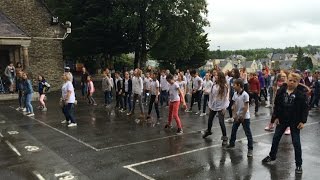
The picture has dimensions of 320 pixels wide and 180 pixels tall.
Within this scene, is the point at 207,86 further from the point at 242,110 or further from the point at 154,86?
the point at 242,110

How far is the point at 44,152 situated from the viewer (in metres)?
9.29

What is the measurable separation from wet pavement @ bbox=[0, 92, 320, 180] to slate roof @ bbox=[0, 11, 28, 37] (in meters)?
10.7

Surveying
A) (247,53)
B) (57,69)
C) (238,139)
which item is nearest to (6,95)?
(57,69)

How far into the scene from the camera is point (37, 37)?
27.1 m

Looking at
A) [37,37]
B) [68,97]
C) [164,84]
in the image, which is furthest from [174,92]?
[37,37]

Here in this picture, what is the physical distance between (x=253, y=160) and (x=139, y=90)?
6.96 meters

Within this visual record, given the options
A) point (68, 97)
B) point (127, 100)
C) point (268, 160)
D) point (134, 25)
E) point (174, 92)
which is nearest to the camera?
point (268, 160)

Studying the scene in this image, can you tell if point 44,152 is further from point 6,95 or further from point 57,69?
point 57,69

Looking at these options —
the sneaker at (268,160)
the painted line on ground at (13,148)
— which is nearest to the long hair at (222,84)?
the sneaker at (268,160)

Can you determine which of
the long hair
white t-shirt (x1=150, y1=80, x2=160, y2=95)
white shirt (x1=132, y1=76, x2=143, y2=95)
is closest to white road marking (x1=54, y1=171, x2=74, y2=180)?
the long hair

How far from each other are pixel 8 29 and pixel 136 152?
685 inches

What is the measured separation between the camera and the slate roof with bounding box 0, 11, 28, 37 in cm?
2286

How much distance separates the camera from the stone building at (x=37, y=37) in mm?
25422

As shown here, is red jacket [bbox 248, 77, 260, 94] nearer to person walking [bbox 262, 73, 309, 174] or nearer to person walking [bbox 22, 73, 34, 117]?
person walking [bbox 262, 73, 309, 174]
